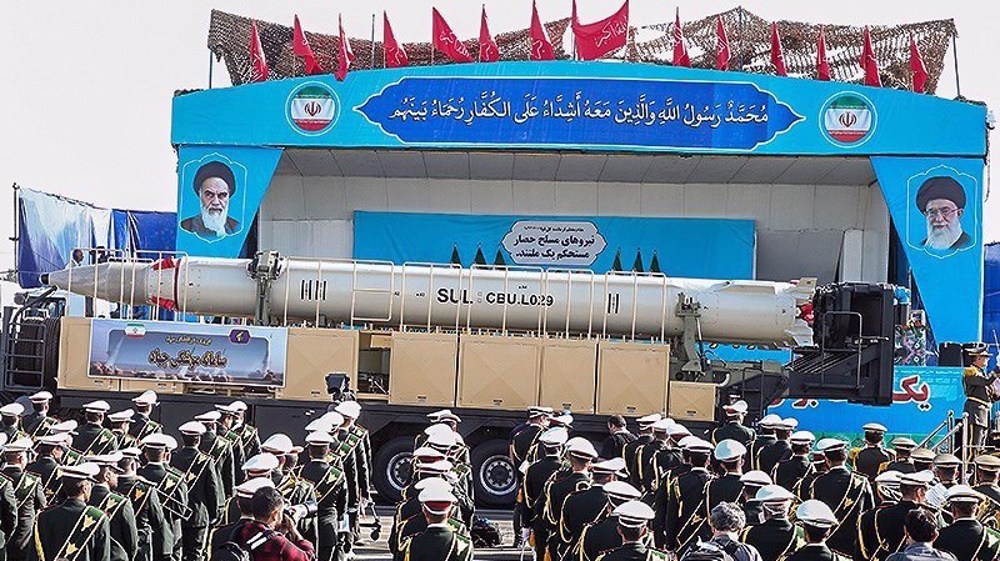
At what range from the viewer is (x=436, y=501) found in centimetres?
798

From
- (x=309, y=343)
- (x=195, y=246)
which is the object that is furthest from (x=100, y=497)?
(x=195, y=246)

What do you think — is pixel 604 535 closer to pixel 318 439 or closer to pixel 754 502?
pixel 754 502

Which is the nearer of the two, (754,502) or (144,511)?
(754,502)

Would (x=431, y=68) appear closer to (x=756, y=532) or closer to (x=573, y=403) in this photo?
(x=573, y=403)

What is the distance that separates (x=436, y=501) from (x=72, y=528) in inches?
99.6

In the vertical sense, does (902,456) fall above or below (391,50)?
below

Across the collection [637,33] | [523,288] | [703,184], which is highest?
[637,33]

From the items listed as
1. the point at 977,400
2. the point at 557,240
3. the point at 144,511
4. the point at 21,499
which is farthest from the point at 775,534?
the point at 557,240

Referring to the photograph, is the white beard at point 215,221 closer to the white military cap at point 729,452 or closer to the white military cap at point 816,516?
the white military cap at point 729,452

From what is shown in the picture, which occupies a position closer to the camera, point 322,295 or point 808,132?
point 322,295

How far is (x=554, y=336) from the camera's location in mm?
20516

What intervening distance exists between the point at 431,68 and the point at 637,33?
492 centimetres

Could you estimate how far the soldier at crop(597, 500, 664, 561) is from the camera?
7.45 meters

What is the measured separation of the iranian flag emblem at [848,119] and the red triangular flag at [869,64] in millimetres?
711
